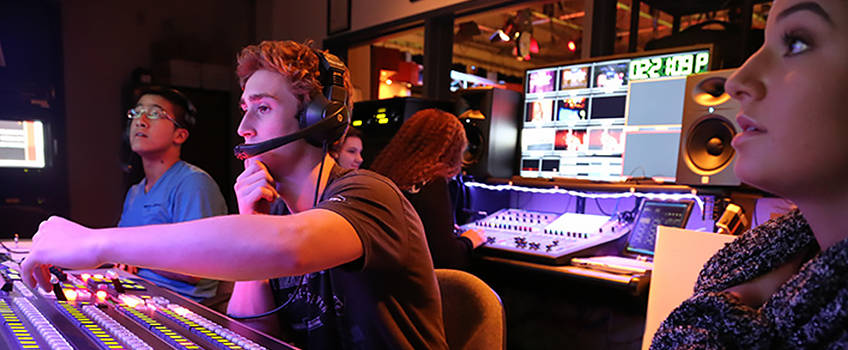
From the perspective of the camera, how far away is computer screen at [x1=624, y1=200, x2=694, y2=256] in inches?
83.7

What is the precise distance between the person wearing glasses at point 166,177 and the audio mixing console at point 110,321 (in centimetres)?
70

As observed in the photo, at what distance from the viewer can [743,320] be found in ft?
1.59

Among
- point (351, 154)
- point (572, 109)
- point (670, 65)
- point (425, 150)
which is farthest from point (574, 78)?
point (351, 154)

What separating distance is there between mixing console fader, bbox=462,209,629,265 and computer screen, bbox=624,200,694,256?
2.5 inches

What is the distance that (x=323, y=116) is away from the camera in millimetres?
987

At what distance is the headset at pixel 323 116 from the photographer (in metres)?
0.96

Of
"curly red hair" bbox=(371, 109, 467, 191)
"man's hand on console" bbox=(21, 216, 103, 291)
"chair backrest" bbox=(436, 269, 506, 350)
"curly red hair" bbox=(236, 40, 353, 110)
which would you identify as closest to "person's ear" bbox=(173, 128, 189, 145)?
"curly red hair" bbox=(371, 109, 467, 191)

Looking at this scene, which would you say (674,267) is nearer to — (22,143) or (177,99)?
(177,99)

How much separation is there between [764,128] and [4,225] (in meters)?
4.49

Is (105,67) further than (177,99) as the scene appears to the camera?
Yes

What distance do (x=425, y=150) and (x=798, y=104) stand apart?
1959 mm

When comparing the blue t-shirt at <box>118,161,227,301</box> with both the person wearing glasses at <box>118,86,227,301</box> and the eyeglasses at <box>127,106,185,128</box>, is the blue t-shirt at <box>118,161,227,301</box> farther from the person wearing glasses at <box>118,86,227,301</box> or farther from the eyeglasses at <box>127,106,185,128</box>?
the eyeglasses at <box>127,106,185,128</box>

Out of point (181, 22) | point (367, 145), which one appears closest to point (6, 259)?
point (367, 145)

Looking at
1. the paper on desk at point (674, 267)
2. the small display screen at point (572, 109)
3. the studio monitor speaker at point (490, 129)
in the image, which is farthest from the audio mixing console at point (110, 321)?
the small display screen at point (572, 109)
